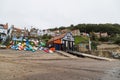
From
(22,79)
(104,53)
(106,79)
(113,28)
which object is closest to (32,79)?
(22,79)

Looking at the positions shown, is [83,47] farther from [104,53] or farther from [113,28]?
[113,28]

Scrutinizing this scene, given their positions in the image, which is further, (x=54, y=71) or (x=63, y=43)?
(x=63, y=43)

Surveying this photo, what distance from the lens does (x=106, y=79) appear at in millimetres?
9328

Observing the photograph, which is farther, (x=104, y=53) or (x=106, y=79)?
(x=104, y=53)

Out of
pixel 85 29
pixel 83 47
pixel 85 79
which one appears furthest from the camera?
pixel 85 29

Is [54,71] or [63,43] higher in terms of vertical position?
[63,43]

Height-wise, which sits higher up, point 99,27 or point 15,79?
point 99,27

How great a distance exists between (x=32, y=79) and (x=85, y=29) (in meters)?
126

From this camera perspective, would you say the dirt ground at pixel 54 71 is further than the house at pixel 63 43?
No

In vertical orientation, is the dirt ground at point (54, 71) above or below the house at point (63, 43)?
below

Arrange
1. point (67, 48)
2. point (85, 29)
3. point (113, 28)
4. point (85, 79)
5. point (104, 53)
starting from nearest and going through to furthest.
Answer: point (85, 79)
point (104, 53)
point (67, 48)
point (113, 28)
point (85, 29)

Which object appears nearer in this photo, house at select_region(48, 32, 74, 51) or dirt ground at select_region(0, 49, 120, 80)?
dirt ground at select_region(0, 49, 120, 80)

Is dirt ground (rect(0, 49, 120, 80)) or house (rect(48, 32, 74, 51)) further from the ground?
house (rect(48, 32, 74, 51))

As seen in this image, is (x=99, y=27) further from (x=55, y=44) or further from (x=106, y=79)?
(x=106, y=79)
